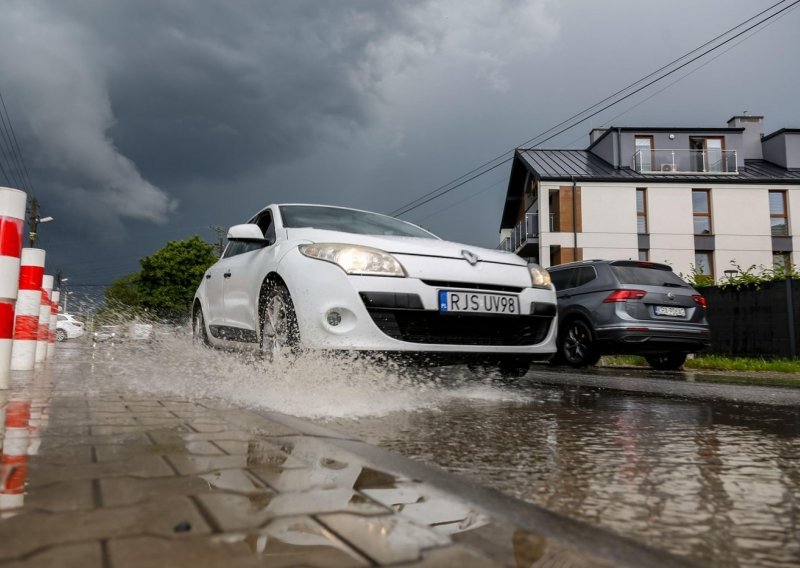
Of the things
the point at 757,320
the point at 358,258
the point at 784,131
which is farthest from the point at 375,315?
the point at 784,131

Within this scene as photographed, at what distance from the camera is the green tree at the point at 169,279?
57.2 m

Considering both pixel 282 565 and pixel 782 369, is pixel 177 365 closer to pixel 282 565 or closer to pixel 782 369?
pixel 282 565

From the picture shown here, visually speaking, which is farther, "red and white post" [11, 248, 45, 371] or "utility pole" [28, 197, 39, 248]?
"utility pole" [28, 197, 39, 248]

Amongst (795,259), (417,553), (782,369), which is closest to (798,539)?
(417,553)

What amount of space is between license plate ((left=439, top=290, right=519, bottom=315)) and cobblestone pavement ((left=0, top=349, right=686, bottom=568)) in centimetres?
201

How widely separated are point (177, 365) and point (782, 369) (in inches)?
375

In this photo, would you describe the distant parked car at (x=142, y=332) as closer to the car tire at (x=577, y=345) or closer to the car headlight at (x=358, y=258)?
the car headlight at (x=358, y=258)

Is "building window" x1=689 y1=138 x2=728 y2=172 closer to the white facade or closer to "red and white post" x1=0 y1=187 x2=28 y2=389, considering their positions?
the white facade

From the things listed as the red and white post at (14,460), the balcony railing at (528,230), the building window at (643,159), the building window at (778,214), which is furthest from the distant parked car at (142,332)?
the building window at (778,214)

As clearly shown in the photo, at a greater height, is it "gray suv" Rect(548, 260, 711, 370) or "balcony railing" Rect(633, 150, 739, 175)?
"balcony railing" Rect(633, 150, 739, 175)

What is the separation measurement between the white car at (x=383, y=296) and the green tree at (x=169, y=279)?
180ft

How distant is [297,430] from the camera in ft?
8.70

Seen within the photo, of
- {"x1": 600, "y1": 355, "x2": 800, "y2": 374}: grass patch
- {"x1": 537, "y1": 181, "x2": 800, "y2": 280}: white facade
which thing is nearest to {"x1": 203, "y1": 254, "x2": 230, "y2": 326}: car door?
{"x1": 600, "y1": 355, "x2": 800, "y2": 374}: grass patch

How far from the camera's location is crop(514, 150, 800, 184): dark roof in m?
30.8
